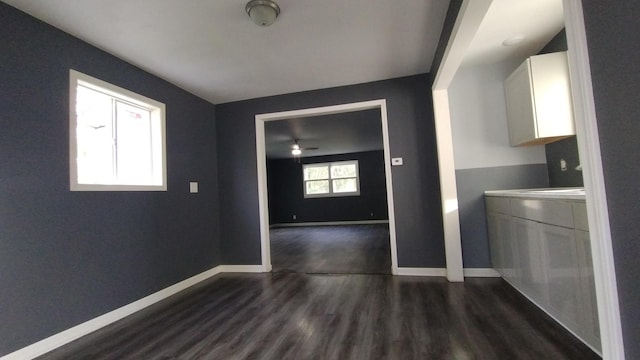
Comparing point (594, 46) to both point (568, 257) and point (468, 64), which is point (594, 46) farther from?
point (468, 64)

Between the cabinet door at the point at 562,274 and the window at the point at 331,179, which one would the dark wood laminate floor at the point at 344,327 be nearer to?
the cabinet door at the point at 562,274

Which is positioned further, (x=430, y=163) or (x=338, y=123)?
(x=338, y=123)

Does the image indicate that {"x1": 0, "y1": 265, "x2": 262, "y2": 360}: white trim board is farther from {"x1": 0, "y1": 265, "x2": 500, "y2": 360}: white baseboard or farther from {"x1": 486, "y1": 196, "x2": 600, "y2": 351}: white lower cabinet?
{"x1": 486, "y1": 196, "x2": 600, "y2": 351}: white lower cabinet

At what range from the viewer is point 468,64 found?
3062mm

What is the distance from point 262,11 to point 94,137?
1904 millimetres

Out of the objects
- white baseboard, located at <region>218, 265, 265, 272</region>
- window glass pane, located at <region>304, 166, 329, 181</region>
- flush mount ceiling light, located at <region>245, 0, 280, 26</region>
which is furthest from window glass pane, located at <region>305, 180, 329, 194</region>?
flush mount ceiling light, located at <region>245, 0, 280, 26</region>

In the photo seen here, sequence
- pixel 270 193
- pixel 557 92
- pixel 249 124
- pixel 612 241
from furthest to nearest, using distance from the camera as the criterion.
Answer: pixel 270 193 → pixel 249 124 → pixel 557 92 → pixel 612 241

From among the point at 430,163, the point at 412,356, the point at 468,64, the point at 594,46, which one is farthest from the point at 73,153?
the point at 468,64

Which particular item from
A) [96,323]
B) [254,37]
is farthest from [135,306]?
[254,37]

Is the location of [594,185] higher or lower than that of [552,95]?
lower

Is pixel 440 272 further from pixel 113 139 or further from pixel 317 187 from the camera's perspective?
pixel 317 187

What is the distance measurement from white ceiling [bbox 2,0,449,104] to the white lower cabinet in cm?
163

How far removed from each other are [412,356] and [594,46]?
5.54 feet

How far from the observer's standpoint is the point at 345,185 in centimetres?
961
